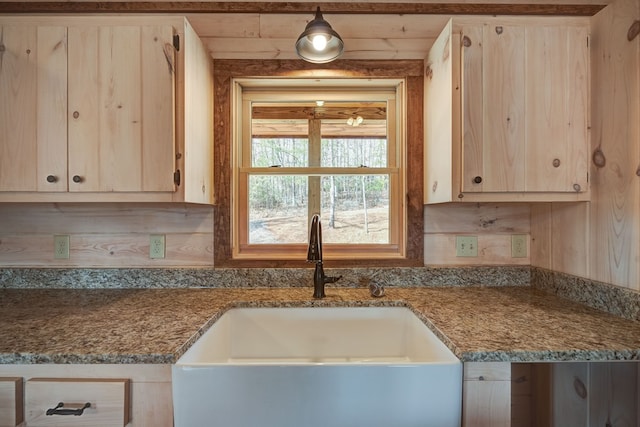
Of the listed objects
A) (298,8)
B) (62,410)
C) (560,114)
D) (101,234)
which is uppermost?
(298,8)

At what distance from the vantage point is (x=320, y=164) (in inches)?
64.8

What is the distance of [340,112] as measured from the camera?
166 cm

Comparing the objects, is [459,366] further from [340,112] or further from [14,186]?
[14,186]

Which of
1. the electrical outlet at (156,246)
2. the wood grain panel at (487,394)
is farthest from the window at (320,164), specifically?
the wood grain panel at (487,394)

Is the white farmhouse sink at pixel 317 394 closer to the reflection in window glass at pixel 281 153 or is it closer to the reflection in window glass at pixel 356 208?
the reflection in window glass at pixel 356 208

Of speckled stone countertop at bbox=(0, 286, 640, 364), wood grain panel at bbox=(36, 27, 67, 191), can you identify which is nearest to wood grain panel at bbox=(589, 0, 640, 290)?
speckled stone countertop at bbox=(0, 286, 640, 364)

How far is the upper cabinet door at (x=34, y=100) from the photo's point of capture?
3.84ft

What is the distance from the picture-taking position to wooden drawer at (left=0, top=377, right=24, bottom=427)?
783 mm

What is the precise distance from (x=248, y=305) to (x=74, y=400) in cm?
60

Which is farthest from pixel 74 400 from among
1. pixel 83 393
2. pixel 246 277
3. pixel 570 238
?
pixel 570 238

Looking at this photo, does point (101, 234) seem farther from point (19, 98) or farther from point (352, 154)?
point (352, 154)

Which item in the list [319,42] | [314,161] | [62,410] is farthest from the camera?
[314,161]

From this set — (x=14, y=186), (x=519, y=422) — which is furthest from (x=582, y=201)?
(x=14, y=186)

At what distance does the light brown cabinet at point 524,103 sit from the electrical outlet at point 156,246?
4.63ft
